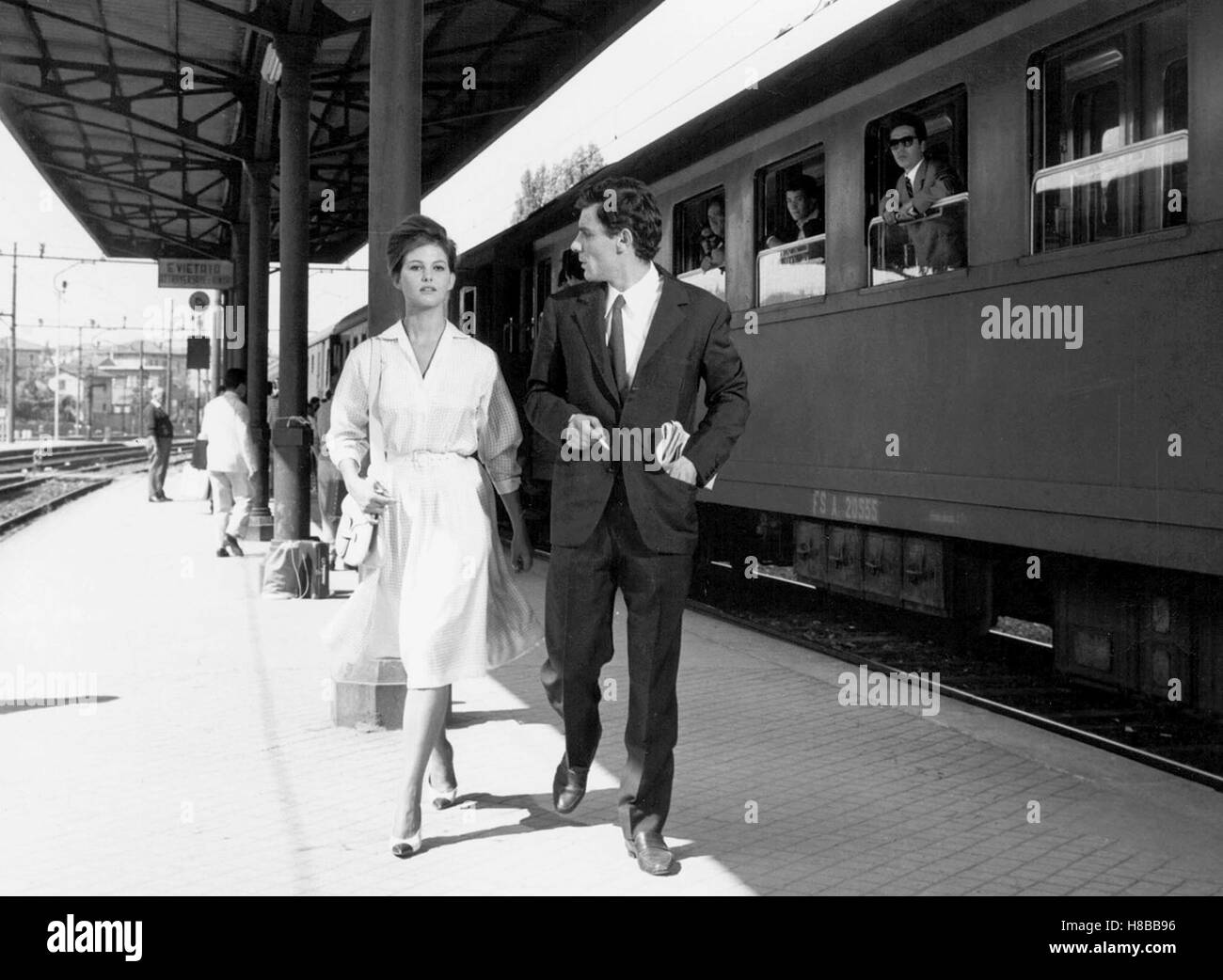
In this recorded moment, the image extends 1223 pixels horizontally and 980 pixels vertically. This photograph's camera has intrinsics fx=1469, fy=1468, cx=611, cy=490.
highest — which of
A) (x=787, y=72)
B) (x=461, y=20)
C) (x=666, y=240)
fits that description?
(x=461, y=20)

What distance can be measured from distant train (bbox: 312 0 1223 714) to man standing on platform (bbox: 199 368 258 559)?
5.53 m

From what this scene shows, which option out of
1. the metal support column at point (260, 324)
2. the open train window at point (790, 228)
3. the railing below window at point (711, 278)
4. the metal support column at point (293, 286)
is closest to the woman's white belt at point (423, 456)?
the open train window at point (790, 228)

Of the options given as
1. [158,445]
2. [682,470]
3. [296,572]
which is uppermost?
[158,445]

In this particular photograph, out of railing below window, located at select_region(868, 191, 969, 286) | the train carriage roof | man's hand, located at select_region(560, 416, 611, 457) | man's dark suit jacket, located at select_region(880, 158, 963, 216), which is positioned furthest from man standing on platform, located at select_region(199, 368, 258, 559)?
man's hand, located at select_region(560, 416, 611, 457)

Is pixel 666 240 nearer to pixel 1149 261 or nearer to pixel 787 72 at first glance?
pixel 787 72

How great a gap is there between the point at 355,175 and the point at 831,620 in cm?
1566

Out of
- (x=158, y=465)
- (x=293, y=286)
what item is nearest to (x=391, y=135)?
(x=293, y=286)

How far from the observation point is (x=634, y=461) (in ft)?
14.4

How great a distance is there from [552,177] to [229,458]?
2508 inches

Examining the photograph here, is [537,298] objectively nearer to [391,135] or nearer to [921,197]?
[921,197]

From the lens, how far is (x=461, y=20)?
1452 cm

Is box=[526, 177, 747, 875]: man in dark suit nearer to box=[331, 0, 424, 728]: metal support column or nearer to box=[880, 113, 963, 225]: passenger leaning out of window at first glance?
box=[331, 0, 424, 728]: metal support column

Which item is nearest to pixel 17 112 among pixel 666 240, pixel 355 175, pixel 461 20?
pixel 355 175

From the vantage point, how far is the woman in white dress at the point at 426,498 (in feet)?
15.0
